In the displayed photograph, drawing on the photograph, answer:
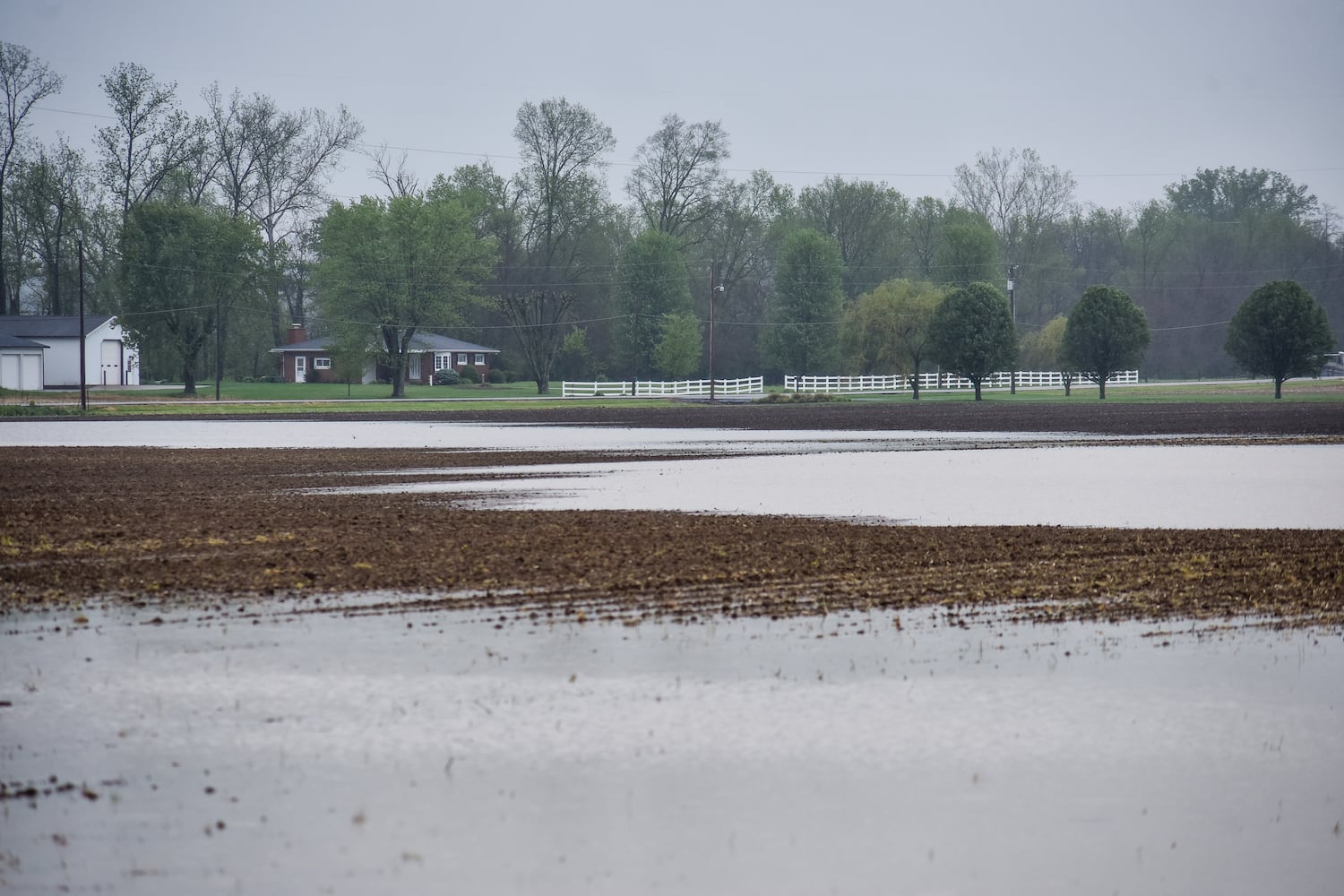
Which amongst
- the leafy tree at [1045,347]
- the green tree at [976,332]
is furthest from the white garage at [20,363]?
the leafy tree at [1045,347]

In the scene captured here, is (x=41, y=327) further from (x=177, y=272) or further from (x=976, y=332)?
Result: (x=976, y=332)

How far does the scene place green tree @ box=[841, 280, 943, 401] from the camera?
8688cm

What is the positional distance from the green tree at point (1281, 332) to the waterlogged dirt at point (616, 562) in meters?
64.3

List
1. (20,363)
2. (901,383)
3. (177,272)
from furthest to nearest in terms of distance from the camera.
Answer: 1. (901,383)
2. (20,363)
3. (177,272)

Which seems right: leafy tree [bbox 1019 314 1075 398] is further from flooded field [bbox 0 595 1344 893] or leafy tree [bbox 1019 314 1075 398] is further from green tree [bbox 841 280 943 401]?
flooded field [bbox 0 595 1344 893]

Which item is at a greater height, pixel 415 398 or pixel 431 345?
pixel 431 345

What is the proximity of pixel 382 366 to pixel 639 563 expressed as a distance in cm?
9446

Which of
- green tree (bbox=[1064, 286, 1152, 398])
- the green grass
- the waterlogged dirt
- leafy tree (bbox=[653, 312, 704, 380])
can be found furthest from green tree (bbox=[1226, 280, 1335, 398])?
the waterlogged dirt

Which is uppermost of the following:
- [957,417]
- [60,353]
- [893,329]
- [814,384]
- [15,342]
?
[893,329]

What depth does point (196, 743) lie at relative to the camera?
701 centimetres

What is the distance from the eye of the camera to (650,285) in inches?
3996

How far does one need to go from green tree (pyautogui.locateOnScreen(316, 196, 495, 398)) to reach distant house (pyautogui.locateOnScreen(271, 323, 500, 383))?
1795cm

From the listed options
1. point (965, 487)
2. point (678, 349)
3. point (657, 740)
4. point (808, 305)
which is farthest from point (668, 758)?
point (808, 305)

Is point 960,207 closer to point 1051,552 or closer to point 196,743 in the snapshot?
point 1051,552
